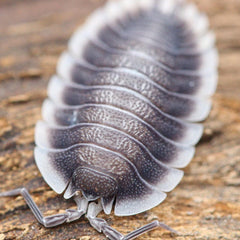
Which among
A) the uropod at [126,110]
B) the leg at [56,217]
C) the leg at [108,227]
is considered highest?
the uropod at [126,110]

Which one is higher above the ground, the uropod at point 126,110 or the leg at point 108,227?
the uropod at point 126,110

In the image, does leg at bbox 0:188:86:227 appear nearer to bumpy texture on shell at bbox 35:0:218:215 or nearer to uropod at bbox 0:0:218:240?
uropod at bbox 0:0:218:240

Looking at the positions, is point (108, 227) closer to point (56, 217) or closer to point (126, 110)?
point (56, 217)

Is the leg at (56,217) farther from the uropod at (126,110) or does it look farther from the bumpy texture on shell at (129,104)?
the bumpy texture on shell at (129,104)

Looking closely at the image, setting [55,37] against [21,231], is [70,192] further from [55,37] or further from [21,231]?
[55,37]

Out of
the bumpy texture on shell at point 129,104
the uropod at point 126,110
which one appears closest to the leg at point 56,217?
the uropod at point 126,110

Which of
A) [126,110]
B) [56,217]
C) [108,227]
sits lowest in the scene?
[108,227]

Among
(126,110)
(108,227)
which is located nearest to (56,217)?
→ (108,227)
